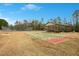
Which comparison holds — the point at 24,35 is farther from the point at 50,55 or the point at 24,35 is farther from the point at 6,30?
the point at 50,55

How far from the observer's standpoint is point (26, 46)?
2307 millimetres

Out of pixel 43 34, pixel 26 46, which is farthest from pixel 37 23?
pixel 26 46

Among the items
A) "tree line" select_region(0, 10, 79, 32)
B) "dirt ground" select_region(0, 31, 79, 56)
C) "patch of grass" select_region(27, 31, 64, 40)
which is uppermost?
"tree line" select_region(0, 10, 79, 32)

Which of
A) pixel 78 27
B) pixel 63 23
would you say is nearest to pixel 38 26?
pixel 63 23

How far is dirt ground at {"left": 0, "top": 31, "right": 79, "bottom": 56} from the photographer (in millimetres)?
2293

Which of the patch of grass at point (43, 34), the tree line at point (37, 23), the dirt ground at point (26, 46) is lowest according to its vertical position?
the dirt ground at point (26, 46)

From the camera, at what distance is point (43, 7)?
91.0 inches

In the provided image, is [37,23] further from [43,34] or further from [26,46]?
[26,46]

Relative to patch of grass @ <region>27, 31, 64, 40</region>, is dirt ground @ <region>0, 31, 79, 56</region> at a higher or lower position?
lower

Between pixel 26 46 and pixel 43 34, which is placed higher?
pixel 43 34

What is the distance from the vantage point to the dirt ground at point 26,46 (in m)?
2.29

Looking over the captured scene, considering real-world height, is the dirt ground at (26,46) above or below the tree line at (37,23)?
below

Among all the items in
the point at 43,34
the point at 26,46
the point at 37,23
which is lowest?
the point at 26,46

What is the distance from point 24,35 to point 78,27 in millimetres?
561
